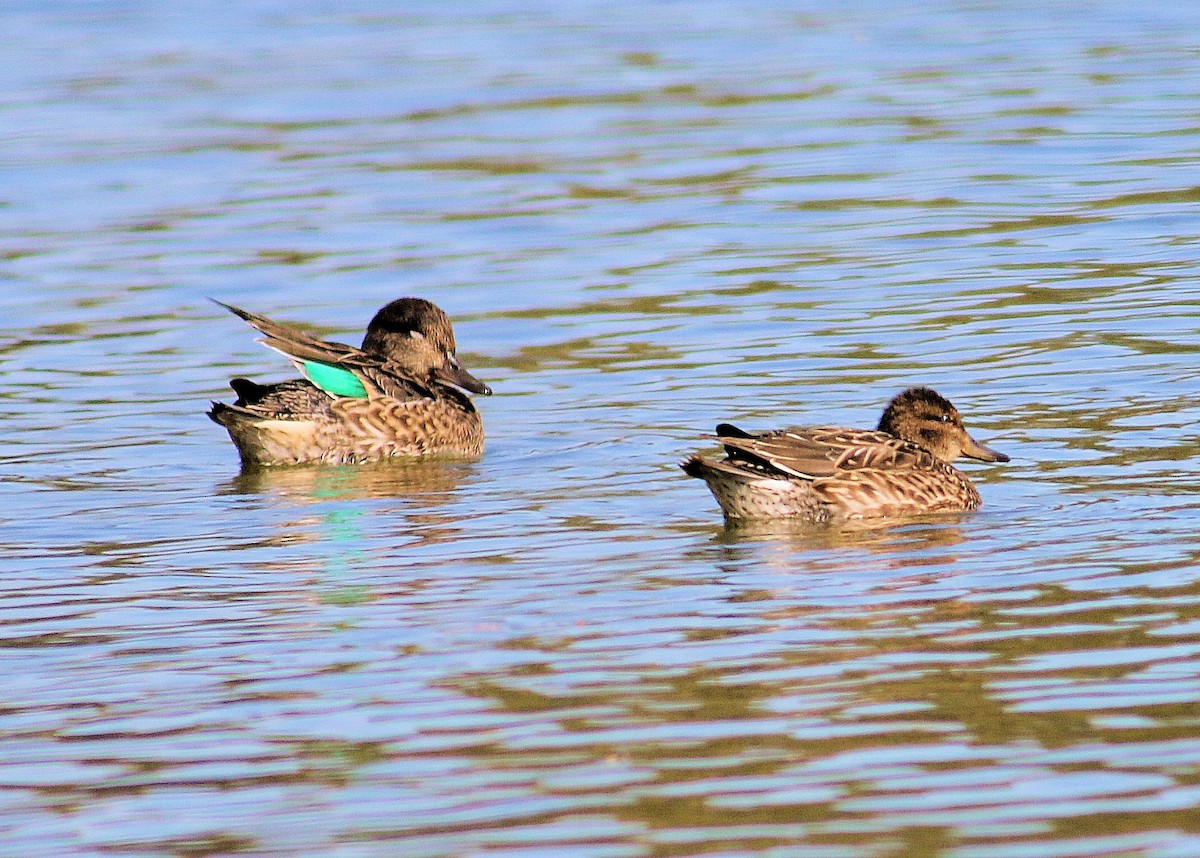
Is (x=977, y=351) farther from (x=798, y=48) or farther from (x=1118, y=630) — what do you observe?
(x=798, y=48)

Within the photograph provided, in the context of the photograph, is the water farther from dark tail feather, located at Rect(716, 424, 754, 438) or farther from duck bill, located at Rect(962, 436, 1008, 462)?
dark tail feather, located at Rect(716, 424, 754, 438)

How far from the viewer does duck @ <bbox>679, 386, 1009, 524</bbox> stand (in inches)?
391

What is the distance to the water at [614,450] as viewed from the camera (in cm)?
635

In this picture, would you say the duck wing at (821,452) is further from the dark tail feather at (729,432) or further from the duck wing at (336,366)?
the duck wing at (336,366)

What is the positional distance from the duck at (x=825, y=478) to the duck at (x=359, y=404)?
274 centimetres

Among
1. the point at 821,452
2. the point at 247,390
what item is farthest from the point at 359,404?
the point at 821,452

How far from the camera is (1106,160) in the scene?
18.7m

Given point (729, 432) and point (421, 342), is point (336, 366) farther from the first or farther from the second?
point (729, 432)

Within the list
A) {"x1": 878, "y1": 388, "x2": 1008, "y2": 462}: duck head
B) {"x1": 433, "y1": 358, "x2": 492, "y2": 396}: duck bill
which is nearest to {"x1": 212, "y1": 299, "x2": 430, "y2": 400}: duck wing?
{"x1": 433, "y1": 358, "x2": 492, "y2": 396}: duck bill

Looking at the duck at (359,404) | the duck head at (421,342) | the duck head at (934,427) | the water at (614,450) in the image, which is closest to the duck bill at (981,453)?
the duck head at (934,427)

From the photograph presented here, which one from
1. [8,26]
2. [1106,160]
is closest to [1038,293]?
[1106,160]

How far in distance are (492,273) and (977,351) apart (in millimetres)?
4204

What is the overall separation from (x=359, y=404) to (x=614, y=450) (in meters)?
1.61

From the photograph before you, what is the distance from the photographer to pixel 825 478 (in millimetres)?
10016
